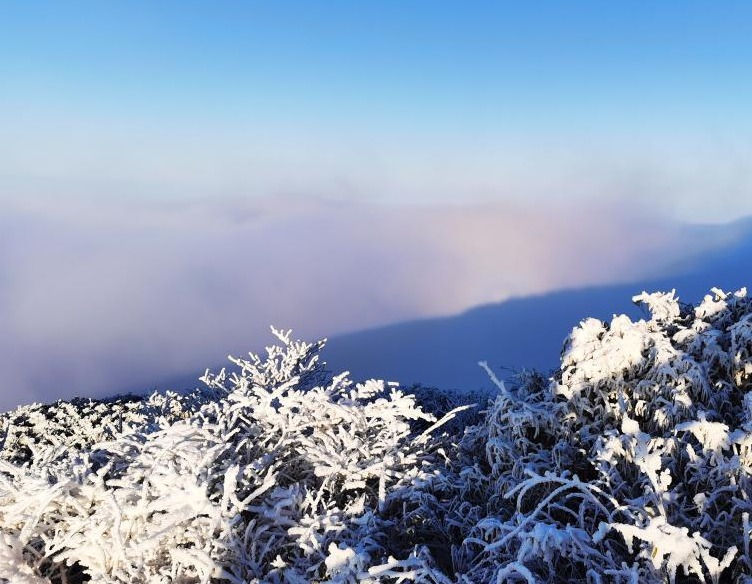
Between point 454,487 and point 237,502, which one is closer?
point 237,502

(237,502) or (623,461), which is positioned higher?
(623,461)

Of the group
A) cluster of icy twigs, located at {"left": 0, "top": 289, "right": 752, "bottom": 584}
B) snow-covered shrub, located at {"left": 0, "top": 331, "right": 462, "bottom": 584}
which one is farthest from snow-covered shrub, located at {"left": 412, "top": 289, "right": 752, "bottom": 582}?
snow-covered shrub, located at {"left": 0, "top": 331, "right": 462, "bottom": 584}

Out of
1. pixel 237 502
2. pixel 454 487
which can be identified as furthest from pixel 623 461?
pixel 237 502

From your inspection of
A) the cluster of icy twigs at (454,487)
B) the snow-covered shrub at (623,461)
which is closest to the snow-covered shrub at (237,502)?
the cluster of icy twigs at (454,487)

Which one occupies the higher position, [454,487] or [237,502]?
[237,502]

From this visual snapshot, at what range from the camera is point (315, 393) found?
19.9 feet

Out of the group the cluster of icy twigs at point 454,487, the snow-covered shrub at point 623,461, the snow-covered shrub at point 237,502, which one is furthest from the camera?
the snow-covered shrub at point 237,502

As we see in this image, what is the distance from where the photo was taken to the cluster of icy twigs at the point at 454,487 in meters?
3.78

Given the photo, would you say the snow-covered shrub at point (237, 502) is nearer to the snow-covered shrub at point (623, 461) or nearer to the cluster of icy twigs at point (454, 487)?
the cluster of icy twigs at point (454, 487)

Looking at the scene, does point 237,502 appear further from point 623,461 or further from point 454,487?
point 623,461

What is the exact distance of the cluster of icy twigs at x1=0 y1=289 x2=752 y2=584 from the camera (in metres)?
3.78

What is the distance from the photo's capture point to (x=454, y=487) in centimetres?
530

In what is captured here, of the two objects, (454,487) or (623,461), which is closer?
(623,461)

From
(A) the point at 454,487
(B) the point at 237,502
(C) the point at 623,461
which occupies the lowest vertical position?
(A) the point at 454,487
